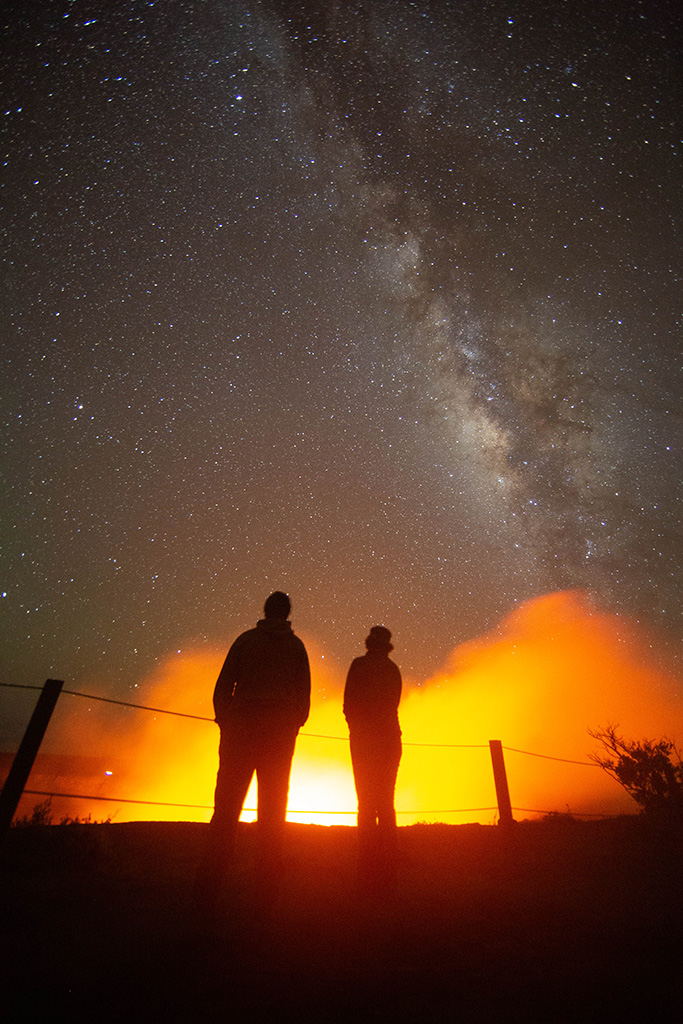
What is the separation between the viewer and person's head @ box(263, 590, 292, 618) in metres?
3.87

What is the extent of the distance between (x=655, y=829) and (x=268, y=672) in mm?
6110

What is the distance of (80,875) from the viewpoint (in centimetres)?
415

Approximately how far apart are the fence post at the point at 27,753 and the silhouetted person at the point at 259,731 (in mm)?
1680

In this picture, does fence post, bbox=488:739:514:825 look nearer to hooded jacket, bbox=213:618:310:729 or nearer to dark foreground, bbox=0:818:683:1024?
dark foreground, bbox=0:818:683:1024

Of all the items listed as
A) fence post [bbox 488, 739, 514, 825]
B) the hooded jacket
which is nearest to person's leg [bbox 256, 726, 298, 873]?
the hooded jacket

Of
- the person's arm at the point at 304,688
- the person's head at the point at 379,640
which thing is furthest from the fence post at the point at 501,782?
the person's arm at the point at 304,688

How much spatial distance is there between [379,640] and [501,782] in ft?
12.0

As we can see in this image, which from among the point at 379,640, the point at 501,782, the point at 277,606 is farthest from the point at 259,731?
the point at 501,782

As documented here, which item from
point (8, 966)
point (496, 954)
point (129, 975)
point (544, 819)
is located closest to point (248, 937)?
point (129, 975)

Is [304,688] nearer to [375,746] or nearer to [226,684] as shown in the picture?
[226,684]

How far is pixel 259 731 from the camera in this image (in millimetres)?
3332

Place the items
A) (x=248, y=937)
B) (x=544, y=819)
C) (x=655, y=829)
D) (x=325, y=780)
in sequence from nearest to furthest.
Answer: (x=248, y=937)
(x=655, y=829)
(x=544, y=819)
(x=325, y=780)

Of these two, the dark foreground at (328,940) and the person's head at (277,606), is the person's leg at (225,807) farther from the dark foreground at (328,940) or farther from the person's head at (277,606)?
the person's head at (277,606)

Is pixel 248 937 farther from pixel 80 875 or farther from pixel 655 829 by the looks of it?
pixel 655 829
